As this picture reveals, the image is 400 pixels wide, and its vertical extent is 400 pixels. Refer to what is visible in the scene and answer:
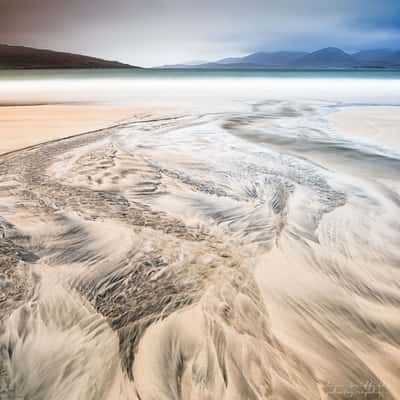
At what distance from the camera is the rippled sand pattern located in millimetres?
1376

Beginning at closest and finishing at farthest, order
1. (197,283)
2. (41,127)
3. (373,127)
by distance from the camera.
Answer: (197,283), (41,127), (373,127)

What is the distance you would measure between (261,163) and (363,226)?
5.96ft

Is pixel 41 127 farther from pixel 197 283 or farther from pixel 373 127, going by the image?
pixel 373 127

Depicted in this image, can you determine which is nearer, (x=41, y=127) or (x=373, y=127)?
(x=41, y=127)

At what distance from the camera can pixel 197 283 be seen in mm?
1890

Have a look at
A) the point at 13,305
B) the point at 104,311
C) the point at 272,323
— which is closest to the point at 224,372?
the point at 272,323

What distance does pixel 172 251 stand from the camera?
2.16 m

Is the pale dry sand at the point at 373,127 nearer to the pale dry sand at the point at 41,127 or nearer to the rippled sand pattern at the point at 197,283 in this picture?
the rippled sand pattern at the point at 197,283

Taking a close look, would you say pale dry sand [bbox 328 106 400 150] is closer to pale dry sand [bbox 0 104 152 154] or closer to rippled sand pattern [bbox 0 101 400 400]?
rippled sand pattern [bbox 0 101 400 400]

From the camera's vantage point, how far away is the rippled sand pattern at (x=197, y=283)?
1.38 meters

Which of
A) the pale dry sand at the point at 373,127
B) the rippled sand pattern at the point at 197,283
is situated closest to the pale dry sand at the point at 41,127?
the rippled sand pattern at the point at 197,283

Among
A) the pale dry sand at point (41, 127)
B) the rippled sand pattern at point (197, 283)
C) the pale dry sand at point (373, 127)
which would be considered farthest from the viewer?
the pale dry sand at point (373, 127)

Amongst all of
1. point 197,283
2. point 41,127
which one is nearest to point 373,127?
point 197,283

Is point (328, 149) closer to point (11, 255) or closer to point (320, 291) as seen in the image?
point (320, 291)
